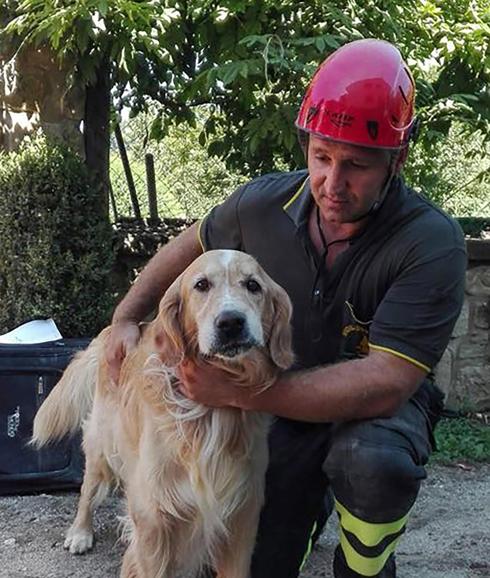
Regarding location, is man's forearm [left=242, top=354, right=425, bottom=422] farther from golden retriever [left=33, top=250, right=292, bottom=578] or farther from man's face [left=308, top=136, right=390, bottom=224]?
man's face [left=308, top=136, right=390, bottom=224]

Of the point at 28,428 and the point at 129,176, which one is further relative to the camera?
the point at 129,176

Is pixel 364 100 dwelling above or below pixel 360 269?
above

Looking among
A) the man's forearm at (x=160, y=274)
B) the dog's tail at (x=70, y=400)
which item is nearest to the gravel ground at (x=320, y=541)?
the dog's tail at (x=70, y=400)

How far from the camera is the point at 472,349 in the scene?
5.50 meters

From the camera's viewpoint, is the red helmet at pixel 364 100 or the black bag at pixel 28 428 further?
the black bag at pixel 28 428

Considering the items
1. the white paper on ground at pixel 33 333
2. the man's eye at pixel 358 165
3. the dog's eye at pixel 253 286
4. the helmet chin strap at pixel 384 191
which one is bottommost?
the white paper on ground at pixel 33 333

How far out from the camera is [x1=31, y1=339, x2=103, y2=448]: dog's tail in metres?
3.54

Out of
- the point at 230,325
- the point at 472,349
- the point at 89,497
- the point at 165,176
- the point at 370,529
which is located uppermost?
the point at 230,325

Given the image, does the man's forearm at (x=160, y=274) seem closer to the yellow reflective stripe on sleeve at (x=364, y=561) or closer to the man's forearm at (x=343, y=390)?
the man's forearm at (x=343, y=390)

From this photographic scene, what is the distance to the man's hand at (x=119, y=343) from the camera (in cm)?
300

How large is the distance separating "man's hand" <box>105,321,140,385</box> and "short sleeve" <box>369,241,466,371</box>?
35.0 inches

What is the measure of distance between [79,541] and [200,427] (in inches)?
46.3

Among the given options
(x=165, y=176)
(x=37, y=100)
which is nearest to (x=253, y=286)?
(x=37, y=100)

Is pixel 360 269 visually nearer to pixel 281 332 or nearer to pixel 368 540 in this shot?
pixel 281 332
